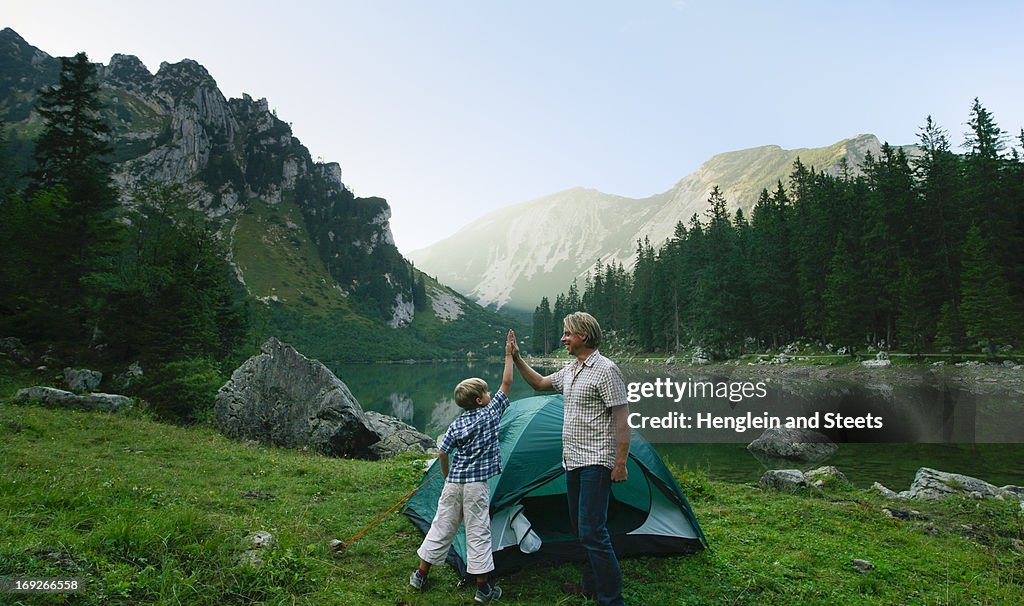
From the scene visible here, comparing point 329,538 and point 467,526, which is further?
point 329,538

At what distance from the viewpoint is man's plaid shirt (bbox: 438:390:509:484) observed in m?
5.09

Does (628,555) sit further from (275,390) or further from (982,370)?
(982,370)

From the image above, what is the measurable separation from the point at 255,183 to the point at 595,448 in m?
172

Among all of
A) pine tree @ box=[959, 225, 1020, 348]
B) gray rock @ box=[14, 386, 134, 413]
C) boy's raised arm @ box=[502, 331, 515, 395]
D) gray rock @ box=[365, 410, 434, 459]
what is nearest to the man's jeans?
boy's raised arm @ box=[502, 331, 515, 395]

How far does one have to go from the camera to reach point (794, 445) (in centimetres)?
1630

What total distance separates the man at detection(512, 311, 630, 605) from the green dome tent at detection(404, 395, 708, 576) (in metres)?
1.31

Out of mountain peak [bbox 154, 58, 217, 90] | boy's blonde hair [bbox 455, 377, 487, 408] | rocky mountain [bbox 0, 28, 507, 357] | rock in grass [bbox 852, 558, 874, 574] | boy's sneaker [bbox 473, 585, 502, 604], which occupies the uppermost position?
mountain peak [bbox 154, 58, 217, 90]

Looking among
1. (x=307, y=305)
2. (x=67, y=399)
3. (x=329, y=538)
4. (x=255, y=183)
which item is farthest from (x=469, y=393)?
(x=255, y=183)

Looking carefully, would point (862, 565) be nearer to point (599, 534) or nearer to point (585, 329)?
point (599, 534)

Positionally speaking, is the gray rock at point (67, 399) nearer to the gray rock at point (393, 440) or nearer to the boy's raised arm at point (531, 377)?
the gray rock at point (393, 440)

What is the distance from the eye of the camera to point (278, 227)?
481 ft

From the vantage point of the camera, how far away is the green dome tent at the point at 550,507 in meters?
5.82

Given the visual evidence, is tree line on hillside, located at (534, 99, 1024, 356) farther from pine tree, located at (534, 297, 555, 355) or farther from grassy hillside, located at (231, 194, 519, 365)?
grassy hillside, located at (231, 194, 519, 365)

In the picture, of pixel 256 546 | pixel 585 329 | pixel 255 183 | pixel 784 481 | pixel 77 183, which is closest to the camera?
pixel 585 329
